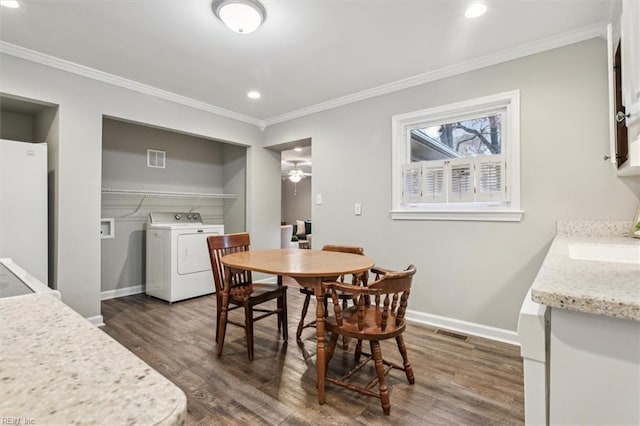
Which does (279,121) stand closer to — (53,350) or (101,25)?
(101,25)

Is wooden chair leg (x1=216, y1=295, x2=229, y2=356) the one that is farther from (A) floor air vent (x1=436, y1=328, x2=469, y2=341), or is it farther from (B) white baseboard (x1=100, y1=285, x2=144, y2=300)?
(B) white baseboard (x1=100, y1=285, x2=144, y2=300)

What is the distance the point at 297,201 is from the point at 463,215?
8.91 metres

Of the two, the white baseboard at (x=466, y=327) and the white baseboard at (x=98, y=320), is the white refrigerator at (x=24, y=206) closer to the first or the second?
the white baseboard at (x=98, y=320)

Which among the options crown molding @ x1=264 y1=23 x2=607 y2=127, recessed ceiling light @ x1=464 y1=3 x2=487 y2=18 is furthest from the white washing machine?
recessed ceiling light @ x1=464 y1=3 x2=487 y2=18

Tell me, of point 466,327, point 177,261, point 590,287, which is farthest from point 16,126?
point 466,327

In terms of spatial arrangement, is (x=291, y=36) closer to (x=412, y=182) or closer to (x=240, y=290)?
(x=412, y=182)

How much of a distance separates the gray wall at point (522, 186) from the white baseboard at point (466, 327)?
5 cm

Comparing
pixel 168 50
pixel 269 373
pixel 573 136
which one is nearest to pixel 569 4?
pixel 573 136

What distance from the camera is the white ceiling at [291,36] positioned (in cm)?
201

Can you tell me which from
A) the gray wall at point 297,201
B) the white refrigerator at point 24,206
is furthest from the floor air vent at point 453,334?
the gray wall at point 297,201

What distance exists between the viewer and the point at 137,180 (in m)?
4.13

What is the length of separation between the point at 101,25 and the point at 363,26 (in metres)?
1.86

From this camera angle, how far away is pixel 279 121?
4309 mm

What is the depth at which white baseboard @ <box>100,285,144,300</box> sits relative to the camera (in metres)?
3.86
